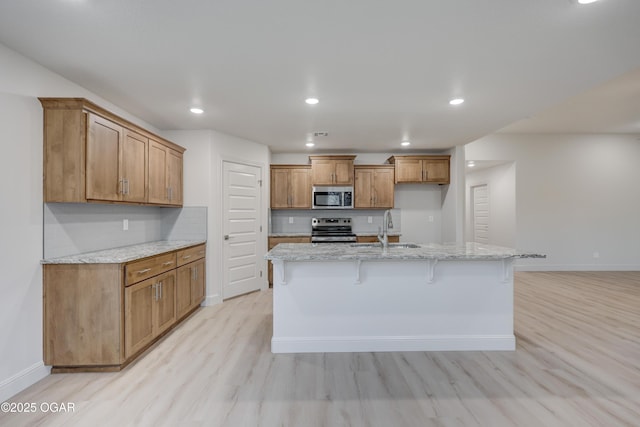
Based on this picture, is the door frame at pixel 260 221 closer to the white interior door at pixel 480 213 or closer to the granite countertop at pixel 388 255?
the granite countertop at pixel 388 255

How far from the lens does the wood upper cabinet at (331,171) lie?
563 cm

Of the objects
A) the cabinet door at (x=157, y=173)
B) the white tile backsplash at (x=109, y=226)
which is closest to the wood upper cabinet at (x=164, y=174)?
the cabinet door at (x=157, y=173)

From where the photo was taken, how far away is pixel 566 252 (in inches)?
250

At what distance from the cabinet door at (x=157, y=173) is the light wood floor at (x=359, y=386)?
163 cm

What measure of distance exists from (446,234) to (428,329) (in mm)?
3356

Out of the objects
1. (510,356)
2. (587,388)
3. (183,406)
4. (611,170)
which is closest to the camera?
(183,406)

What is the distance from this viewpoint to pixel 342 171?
5.64 meters

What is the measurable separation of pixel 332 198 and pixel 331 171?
0.51 m

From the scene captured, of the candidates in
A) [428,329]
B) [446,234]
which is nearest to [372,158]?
[446,234]

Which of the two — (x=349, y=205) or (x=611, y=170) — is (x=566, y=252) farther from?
(x=349, y=205)

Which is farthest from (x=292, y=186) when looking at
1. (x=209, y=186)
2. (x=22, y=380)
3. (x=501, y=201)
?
(x=501, y=201)

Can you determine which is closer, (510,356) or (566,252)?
(510,356)

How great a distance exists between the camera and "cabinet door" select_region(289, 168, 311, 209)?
18.8 ft

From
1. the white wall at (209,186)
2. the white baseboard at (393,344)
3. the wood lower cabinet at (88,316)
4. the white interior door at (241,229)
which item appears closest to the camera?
the wood lower cabinet at (88,316)
